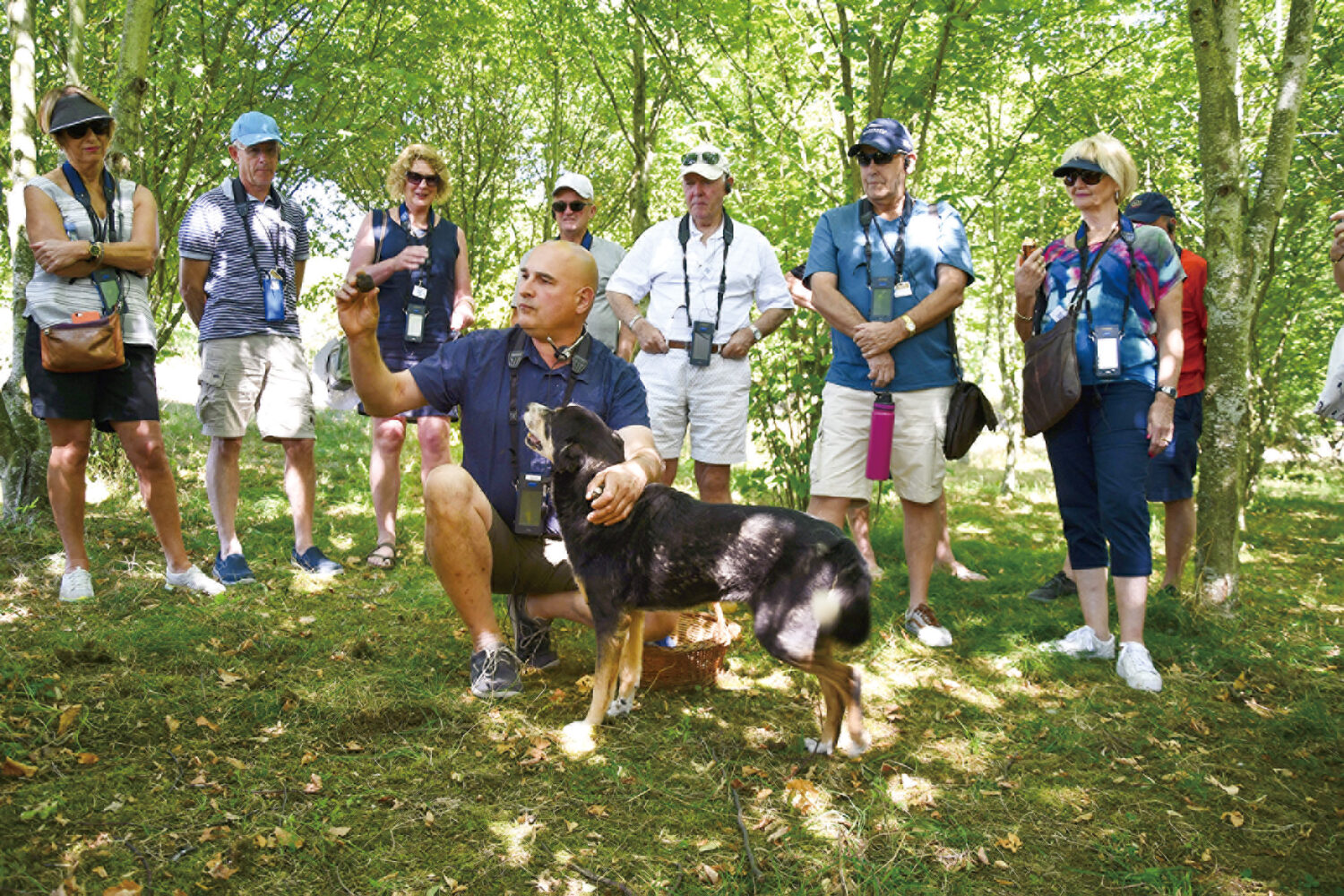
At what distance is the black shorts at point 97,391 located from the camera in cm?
439

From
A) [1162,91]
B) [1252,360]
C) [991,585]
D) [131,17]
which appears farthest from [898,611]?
[1162,91]

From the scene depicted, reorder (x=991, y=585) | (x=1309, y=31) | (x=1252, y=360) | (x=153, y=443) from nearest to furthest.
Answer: (x=153, y=443)
(x=1309, y=31)
(x=991, y=585)
(x=1252, y=360)

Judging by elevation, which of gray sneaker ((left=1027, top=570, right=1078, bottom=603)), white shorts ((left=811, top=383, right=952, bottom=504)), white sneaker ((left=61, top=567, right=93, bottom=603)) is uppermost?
white shorts ((left=811, top=383, right=952, bottom=504))

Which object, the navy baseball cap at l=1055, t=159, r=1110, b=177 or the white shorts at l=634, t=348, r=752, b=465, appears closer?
the navy baseball cap at l=1055, t=159, r=1110, b=177

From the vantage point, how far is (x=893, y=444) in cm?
496

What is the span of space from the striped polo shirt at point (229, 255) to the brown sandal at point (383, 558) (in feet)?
5.14

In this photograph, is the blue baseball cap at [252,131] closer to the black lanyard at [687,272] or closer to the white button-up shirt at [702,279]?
the white button-up shirt at [702,279]

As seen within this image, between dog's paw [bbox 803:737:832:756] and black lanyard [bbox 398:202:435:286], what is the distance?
3.89 metres

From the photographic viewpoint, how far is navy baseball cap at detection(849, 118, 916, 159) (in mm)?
4719

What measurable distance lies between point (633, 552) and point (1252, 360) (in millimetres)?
9284

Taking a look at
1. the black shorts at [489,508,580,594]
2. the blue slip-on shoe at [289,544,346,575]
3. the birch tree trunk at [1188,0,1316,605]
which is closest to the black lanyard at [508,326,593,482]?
the black shorts at [489,508,580,594]

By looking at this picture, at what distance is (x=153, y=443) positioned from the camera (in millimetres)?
4609

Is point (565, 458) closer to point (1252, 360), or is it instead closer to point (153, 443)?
point (153, 443)

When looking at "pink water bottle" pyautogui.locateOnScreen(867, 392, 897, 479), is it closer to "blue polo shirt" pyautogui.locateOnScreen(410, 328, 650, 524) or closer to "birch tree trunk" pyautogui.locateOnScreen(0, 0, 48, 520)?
"blue polo shirt" pyautogui.locateOnScreen(410, 328, 650, 524)
